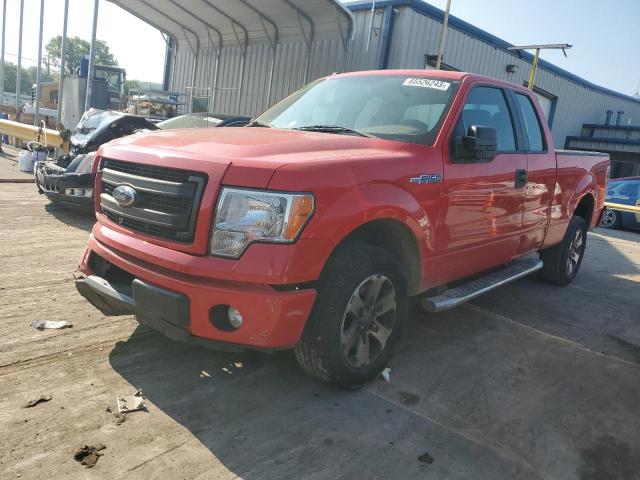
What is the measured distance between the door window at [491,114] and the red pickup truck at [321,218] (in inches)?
0.7

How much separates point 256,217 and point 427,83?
6.74 ft

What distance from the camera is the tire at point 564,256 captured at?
19.6ft

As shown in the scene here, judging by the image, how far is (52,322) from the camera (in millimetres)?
3643

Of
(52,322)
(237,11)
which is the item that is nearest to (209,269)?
(52,322)

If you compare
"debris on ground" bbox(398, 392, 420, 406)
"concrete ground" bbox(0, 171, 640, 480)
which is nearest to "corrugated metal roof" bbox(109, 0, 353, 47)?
"concrete ground" bbox(0, 171, 640, 480)

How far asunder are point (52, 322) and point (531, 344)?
366 cm

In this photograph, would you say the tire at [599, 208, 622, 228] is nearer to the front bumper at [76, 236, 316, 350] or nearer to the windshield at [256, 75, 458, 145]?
the windshield at [256, 75, 458, 145]

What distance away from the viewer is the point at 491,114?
4301 mm

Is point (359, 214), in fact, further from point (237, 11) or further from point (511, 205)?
point (237, 11)

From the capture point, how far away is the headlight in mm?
2541

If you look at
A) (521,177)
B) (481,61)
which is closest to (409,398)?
(521,177)

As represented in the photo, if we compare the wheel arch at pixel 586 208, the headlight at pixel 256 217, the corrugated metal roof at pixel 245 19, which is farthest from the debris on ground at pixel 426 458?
the corrugated metal roof at pixel 245 19

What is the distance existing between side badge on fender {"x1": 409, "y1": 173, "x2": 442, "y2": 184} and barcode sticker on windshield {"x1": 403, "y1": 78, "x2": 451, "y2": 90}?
842mm

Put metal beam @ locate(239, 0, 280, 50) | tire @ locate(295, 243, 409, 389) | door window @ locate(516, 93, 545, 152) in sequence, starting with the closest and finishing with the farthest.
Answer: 1. tire @ locate(295, 243, 409, 389)
2. door window @ locate(516, 93, 545, 152)
3. metal beam @ locate(239, 0, 280, 50)
